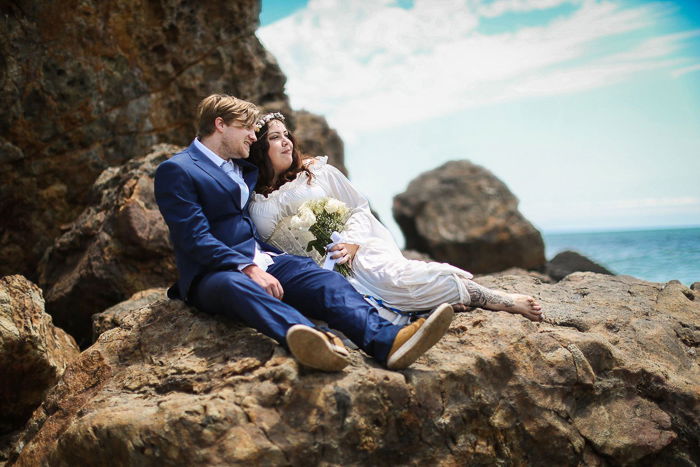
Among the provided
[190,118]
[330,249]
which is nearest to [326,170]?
[330,249]

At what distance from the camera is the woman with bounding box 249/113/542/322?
4.59 metres

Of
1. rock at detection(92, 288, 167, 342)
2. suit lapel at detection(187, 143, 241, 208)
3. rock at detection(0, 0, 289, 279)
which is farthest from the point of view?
rock at detection(0, 0, 289, 279)

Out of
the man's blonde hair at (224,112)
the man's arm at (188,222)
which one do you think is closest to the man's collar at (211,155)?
the man's blonde hair at (224,112)

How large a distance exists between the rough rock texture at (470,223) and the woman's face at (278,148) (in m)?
10.5

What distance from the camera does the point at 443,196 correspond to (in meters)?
16.2

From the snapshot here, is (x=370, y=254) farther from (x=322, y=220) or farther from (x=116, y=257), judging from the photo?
(x=116, y=257)

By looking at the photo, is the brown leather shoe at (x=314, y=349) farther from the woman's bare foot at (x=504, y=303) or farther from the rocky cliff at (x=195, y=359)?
the woman's bare foot at (x=504, y=303)

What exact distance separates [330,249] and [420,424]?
171 cm

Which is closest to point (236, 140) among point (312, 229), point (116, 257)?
point (312, 229)

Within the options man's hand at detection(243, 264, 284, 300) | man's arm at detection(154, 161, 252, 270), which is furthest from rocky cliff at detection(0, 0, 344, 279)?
man's hand at detection(243, 264, 284, 300)

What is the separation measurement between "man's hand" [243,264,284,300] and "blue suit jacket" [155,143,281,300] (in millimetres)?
66

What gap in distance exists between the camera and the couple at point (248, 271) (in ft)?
12.3

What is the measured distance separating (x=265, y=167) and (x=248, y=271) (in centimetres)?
133

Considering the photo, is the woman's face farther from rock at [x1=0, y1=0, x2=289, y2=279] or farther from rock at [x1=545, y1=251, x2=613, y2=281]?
rock at [x1=545, y1=251, x2=613, y2=281]
